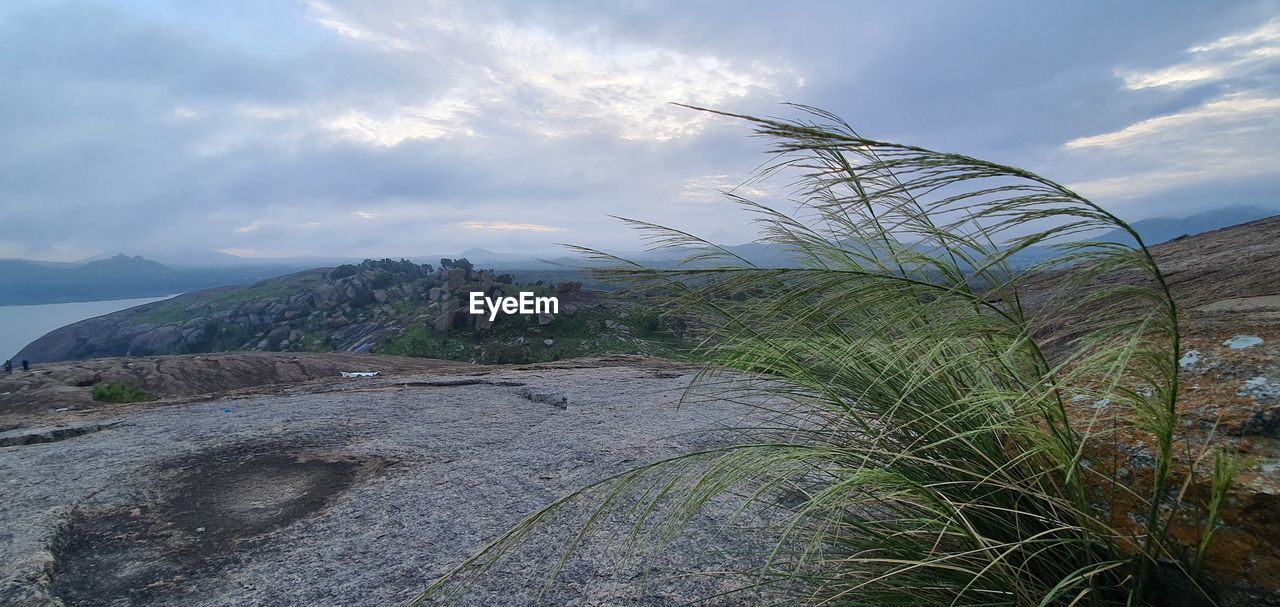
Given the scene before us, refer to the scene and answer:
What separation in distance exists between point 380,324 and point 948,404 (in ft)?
119

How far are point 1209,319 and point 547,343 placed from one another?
21792 millimetres

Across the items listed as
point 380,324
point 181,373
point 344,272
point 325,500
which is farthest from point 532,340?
point 344,272

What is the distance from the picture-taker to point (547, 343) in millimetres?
23266

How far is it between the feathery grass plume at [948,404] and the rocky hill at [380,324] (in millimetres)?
595

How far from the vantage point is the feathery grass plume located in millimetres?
1386

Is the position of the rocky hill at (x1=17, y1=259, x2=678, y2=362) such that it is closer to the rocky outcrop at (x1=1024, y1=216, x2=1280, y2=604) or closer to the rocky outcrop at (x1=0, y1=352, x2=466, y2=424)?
the rocky outcrop at (x1=1024, y1=216, x2=1280, y2=604)

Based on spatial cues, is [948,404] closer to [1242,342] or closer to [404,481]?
[1242,342]

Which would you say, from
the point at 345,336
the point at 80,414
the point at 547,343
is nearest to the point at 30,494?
the point at 80,414

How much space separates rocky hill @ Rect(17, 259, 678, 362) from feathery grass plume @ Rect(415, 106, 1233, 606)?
59cm

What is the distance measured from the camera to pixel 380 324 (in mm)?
34406

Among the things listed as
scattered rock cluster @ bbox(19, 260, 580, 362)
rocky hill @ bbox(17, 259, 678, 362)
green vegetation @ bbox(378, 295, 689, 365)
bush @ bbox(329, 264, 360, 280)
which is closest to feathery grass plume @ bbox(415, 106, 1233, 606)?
rocky hill @ bbox(17, 259, 678, 362)

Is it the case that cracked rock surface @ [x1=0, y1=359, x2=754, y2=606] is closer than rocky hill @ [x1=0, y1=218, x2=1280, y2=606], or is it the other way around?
rocky hill @ [x1=0, y1=218, x2=1280, y2=606]

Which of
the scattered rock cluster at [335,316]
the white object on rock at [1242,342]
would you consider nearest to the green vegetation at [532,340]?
the scattered rock cluster at [335,316]

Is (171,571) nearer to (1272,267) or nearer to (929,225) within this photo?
(929,225)
